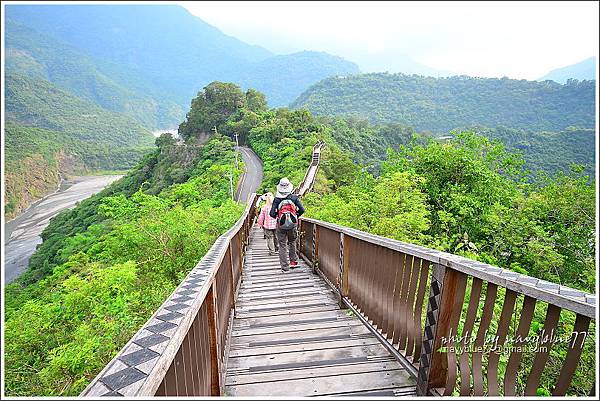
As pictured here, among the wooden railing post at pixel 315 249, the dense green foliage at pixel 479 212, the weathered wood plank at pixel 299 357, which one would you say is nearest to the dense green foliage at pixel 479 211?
the dense green foliage at pixel 479 212

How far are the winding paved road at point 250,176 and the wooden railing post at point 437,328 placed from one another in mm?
29145

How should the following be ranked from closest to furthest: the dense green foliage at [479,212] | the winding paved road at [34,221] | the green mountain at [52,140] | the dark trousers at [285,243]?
the dark trousers at [285,243], the dense green foliage at [479,212], the winding paved road at [34,221], the green mountain at [52,140]

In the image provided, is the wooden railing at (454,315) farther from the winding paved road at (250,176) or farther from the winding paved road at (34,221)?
the winding paved road at (34,221)

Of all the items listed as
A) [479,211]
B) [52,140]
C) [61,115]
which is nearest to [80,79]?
[61,115]

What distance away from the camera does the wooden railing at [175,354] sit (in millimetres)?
1121

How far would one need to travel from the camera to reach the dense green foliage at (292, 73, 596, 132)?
74438 millimetres

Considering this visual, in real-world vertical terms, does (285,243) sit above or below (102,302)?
above

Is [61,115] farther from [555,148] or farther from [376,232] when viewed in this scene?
[376,232]

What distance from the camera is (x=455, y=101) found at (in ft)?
342

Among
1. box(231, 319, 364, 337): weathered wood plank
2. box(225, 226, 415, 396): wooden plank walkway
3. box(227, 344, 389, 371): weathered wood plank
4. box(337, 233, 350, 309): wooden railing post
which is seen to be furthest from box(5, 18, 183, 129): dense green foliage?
box(227, 344, 389, 371): weathered wood plank

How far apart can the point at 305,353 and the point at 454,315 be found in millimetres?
1509

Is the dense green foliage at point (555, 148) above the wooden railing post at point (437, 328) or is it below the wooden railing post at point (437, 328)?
above

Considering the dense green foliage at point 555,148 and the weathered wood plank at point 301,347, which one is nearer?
the weathered wood plank at point 301,347

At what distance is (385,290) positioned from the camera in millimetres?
3238
